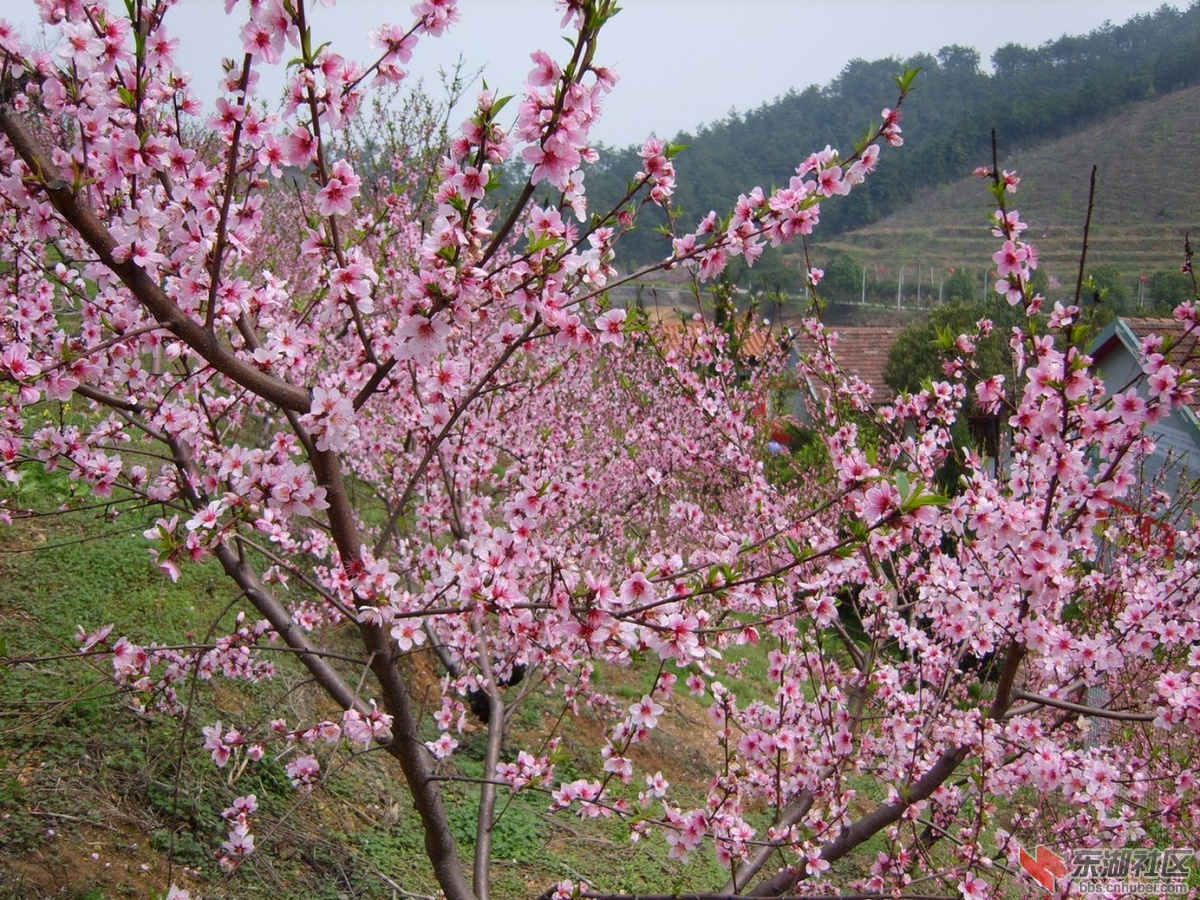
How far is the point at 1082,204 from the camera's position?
1321 inches

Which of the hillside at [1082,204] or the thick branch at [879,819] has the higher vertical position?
the hillside at [1082,204]

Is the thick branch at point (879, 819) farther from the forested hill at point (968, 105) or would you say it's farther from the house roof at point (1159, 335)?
the forested hill at point (968, 105)

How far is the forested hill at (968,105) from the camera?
35.4 metres

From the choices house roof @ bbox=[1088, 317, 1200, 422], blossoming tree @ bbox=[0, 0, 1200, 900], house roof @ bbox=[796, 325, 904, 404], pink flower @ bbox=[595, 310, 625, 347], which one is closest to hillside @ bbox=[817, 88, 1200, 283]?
house roof @ bbox=[796, 325, 904, 404]

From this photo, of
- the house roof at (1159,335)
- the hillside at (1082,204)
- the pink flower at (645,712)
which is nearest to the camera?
the pink flower at (645,712)

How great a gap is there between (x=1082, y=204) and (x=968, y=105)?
925 cm

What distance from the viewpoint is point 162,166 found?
6.26 ft

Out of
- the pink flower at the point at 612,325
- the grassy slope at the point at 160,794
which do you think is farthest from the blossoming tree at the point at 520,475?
the grassy slope at the point at 160,794

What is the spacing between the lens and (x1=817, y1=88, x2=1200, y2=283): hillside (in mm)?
29531

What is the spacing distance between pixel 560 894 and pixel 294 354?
1671mm

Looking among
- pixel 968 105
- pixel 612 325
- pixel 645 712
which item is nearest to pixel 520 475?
pixel 612 325

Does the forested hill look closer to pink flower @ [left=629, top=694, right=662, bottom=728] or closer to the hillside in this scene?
the hillside

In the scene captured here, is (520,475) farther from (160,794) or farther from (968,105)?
(968,105)

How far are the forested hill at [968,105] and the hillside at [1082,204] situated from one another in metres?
0.90
